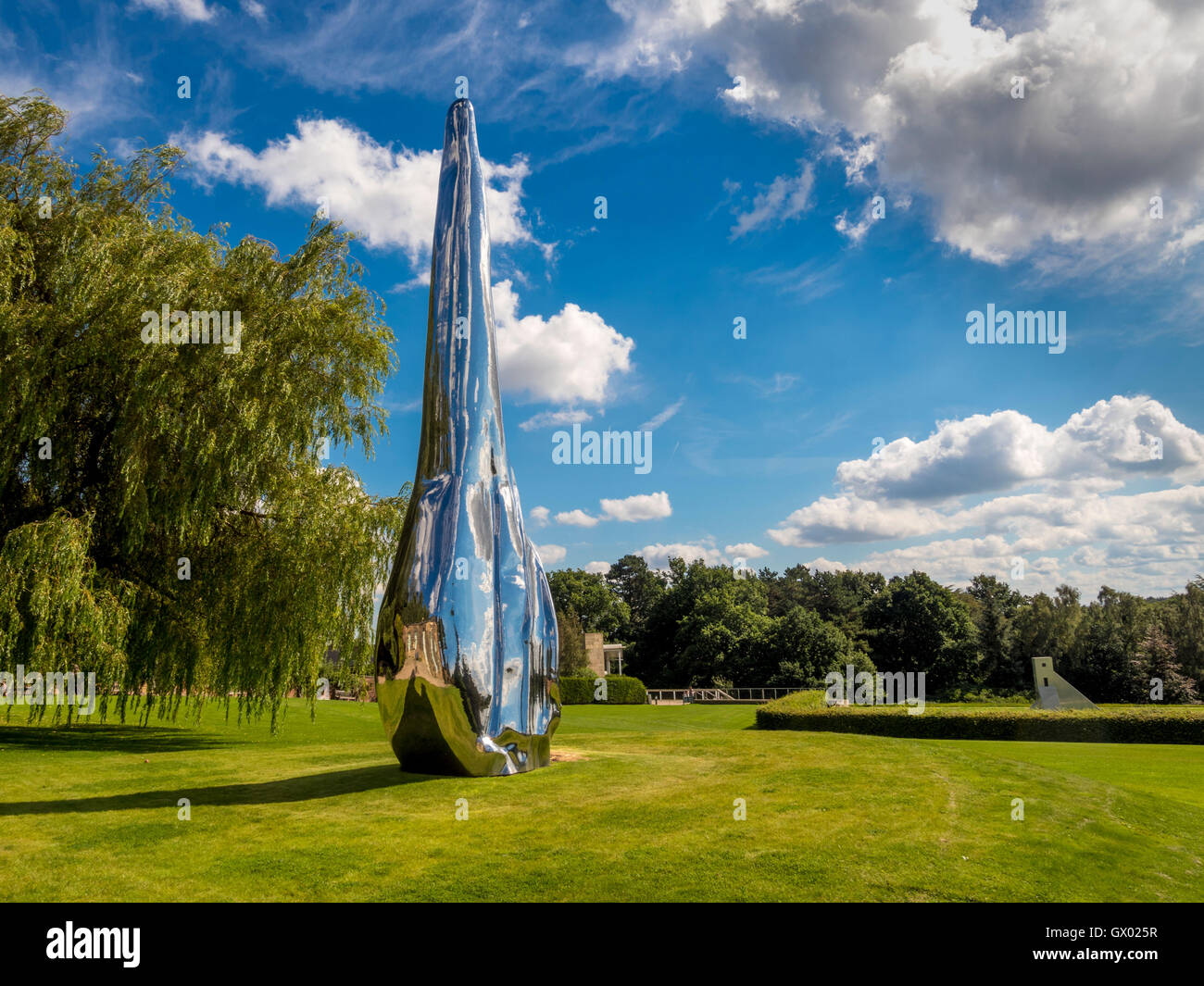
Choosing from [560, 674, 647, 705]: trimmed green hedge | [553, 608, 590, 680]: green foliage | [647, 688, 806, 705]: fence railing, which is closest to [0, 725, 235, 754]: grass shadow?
[560, 674, 647, 705]: trimmed green hedge

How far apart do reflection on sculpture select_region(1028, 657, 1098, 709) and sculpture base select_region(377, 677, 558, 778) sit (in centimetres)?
3295

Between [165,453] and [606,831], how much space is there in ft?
44.5

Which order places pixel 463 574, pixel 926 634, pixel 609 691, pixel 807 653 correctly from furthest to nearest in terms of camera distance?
pixel 926 634 < pixel 807 653 < pixel 609 691 < pixel 463 574

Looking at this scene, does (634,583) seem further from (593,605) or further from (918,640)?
(918,640)

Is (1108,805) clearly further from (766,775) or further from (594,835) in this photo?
(594,835)

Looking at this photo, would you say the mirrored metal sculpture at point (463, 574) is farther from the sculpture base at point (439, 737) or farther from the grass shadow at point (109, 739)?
the grass shadow at point (109, 739)

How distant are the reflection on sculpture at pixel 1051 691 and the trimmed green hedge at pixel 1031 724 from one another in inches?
347

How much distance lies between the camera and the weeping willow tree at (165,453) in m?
15.9

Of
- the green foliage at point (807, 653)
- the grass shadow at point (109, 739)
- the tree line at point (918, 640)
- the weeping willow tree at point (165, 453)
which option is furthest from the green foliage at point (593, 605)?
the weeping willow tree at point (165, 453)

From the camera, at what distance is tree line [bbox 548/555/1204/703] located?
176ft

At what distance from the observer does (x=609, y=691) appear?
49.8 meters

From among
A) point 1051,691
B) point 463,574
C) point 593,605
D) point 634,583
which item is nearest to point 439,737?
point 463,574

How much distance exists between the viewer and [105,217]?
17922mm
